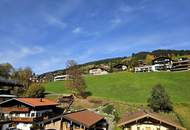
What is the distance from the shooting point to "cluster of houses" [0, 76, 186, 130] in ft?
119

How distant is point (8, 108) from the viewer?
59.7 metres

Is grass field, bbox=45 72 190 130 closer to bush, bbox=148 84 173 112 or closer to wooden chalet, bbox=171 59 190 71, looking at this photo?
bush, bbox=148 84 173 112

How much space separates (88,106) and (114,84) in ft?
109

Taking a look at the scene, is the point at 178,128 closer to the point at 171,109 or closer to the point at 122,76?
the point at 171,109

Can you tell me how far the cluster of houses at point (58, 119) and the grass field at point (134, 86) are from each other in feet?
87.7

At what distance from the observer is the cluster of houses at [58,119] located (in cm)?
3628

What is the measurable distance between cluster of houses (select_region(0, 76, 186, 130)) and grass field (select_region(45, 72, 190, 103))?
26731 millimetres

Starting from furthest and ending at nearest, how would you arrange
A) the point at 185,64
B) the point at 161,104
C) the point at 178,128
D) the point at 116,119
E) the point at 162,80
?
the point at 185,64 < the point at 162,80 < the point at 161,104 < the point at 116,119 < the point at 178,128

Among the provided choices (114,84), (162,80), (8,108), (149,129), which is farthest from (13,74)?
(149,129)

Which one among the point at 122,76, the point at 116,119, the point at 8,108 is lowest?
the point at 116,119

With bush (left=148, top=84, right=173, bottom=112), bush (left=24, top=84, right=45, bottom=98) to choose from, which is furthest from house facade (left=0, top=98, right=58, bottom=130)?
bush (left=148, top=84, right=173, bottom=112)

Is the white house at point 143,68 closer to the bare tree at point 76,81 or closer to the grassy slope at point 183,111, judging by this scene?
the bare tree at point 76,81

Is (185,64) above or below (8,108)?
above

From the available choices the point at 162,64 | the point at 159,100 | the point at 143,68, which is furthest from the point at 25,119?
the point at 162,64
